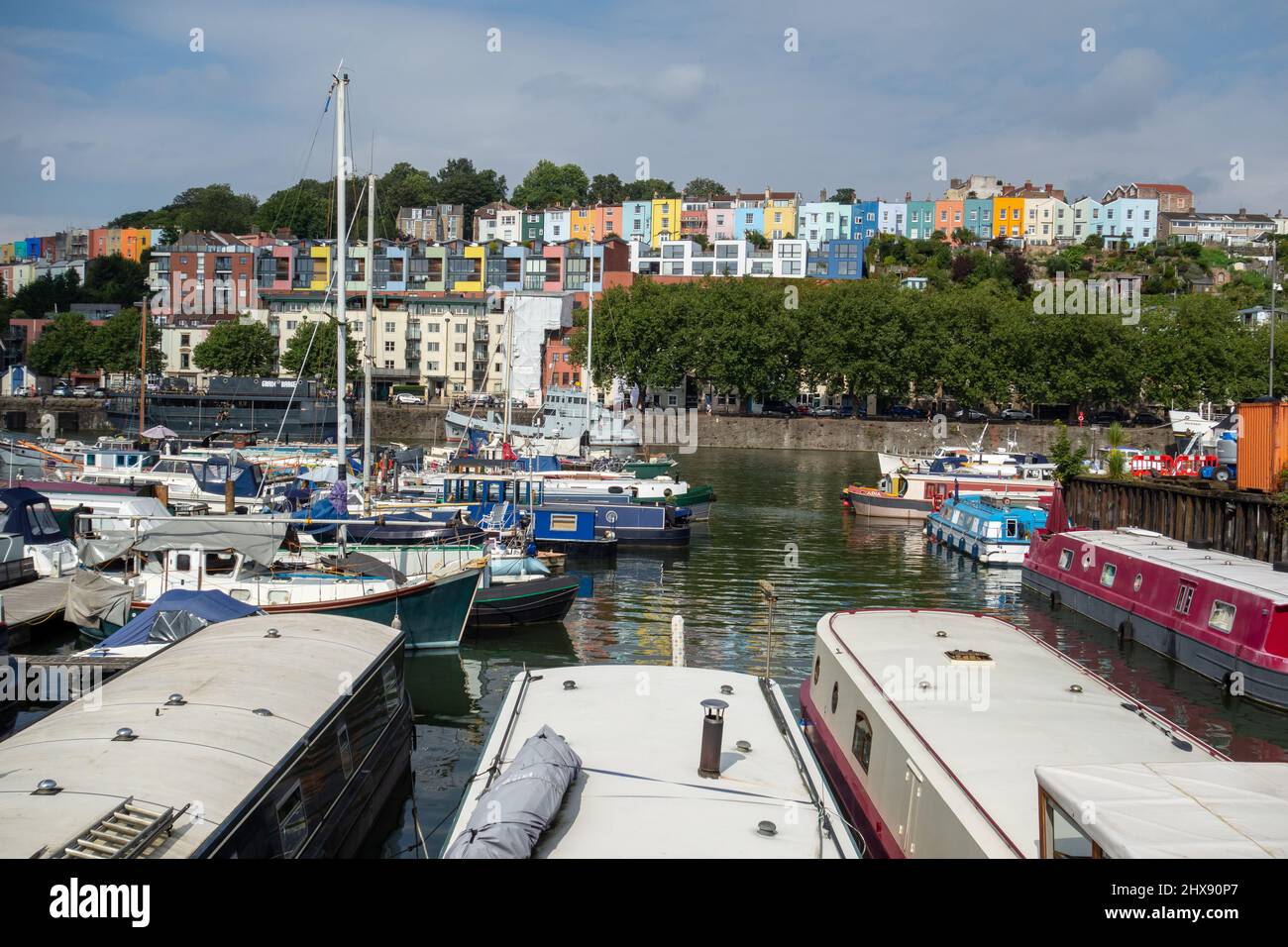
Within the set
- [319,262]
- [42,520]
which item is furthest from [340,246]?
[319,262]

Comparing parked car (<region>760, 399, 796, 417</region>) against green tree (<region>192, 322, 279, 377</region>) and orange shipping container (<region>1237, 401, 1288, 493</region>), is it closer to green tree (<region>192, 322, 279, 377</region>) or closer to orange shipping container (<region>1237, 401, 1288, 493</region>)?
green tree (<region>192, 322, 279, 377</region>)

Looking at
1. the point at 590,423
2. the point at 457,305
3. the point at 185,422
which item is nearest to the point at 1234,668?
the point at 590,423

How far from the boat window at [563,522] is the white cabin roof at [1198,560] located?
1641cm

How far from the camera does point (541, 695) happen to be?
490 inches

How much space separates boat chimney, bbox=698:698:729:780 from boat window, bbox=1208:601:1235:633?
17.5 meters

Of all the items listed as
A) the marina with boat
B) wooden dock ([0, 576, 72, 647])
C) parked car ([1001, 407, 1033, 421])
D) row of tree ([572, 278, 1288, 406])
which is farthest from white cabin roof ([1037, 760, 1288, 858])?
parked car ([1001, 407, 1033, 421])

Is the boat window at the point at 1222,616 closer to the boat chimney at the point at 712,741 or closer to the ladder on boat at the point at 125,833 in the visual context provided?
the boat chimney at the point at 712,741

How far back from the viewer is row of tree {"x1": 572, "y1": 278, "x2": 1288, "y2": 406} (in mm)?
97500

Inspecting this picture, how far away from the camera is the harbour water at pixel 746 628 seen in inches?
766

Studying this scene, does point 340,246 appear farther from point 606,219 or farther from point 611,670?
point 606,219

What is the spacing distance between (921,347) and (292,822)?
94838mm

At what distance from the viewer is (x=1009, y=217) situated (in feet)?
573

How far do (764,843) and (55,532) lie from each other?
28.1 m
